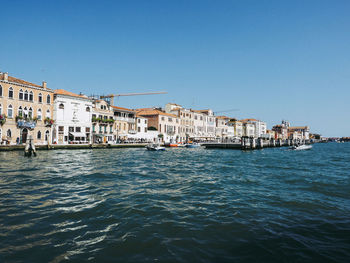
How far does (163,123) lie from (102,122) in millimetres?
19496

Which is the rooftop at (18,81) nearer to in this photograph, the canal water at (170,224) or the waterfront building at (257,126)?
the canal water at (170,224)

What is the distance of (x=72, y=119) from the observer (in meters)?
43.3

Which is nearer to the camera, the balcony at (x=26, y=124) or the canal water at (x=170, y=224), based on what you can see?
the canal water at (x=170, y=224)

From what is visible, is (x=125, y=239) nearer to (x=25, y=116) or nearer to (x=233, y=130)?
(x=25, y=116)

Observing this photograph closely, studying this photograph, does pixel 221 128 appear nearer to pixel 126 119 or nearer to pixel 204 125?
pixel 204 125

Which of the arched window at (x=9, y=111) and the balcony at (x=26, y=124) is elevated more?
the arched window at (x=9, y=111)

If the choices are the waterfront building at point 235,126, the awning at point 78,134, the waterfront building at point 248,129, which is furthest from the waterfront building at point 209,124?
the awning at point 78,134

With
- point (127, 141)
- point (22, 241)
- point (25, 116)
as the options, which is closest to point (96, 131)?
point (127, 141)

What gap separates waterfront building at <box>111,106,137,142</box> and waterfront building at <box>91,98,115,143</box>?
1.36 m

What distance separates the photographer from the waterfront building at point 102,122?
47.8 metres

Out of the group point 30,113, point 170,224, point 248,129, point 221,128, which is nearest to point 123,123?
point 30,113

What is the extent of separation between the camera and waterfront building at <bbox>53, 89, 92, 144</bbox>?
41531mm

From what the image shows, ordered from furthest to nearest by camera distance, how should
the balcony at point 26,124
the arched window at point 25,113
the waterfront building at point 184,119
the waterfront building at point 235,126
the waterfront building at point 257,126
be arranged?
the waterfront building at point 257,126 → the waterfront building at point 235,126 → the waterfront building at point 184,119 → the arched window at point 25,113 → the balcony at point 26,124

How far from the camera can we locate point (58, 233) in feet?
18.6
